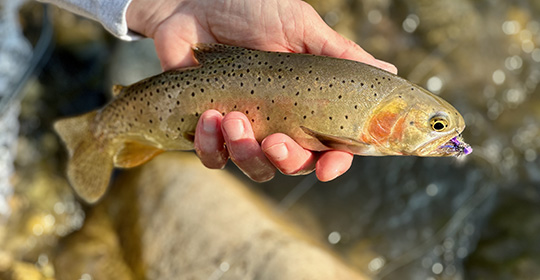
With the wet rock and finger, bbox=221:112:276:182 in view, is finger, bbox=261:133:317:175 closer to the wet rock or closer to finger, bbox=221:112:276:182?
finger, bbox=221:112:276:182

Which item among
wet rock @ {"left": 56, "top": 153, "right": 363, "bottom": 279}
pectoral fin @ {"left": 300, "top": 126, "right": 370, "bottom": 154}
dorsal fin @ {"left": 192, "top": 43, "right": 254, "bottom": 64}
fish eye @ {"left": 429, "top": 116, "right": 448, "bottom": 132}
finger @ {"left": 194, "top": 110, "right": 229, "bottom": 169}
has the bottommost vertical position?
wet rock @ {"left": 56, "top": 153, "right": 363, "bottom": 279}

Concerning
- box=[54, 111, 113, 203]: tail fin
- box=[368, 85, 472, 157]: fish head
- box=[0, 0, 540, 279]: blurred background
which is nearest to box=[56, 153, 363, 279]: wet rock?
box=[0, 0, 540, 279]: blurred background

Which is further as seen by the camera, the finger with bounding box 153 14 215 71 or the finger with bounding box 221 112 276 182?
the finger with bounding box 153 14 215 71

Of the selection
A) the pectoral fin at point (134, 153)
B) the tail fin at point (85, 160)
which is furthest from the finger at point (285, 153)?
the tail fin at point (85, 160)

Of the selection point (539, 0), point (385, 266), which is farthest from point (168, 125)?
point (539, 0)

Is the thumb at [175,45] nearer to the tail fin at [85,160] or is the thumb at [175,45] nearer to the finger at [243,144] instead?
the tail fin at [85,160]

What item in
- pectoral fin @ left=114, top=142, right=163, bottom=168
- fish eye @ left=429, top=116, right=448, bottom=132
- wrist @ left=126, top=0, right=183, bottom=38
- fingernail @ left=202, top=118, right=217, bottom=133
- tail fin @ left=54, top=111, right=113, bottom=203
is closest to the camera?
fish eye @ left=429, top=116, right=448, bottom=132

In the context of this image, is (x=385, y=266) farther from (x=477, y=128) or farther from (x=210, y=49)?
(x=210, y=49)

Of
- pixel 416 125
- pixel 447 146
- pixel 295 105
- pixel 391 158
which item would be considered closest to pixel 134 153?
pixel 295 105
